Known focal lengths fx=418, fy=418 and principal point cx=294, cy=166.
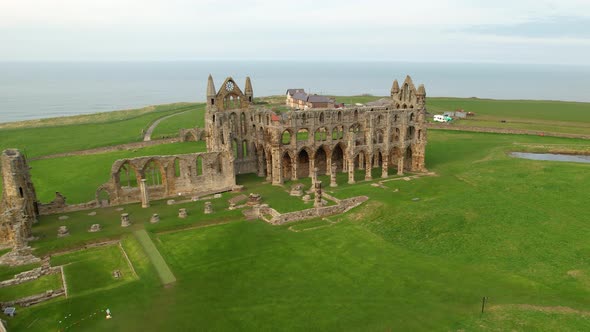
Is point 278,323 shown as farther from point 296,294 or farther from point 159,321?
point 159,321

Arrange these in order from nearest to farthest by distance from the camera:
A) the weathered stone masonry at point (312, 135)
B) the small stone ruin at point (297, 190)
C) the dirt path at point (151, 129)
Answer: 1. the small stone ruin at point (297, 190)
2. the weathered stone masonry at point (312, 135)
3. the dirt path at point (151, 129)

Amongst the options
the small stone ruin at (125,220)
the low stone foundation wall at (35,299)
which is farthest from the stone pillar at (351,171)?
the low stone foundation wall at (35,299)

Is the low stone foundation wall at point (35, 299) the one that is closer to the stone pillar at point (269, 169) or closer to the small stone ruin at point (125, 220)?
the small stone ruin at point (125, 220)

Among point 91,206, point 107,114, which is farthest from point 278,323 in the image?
point 107,114

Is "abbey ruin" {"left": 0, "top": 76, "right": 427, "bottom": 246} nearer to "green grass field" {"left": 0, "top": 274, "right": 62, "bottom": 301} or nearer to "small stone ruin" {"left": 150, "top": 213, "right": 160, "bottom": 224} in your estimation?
"small stone ruin" {"left": 150, "top": 213, "right": 160, "bottom": 224}

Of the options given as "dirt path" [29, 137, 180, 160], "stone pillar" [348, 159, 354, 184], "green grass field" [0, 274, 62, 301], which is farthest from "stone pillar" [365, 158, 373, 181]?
"dirt path" [29, 137, 180, 160]

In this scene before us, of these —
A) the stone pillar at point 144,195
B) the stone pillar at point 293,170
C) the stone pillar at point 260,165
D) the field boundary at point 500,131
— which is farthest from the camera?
the field boundary at point 500,131

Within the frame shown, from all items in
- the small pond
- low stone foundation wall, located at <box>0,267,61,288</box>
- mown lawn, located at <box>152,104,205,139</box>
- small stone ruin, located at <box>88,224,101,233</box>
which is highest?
mown lawn, located at <box>152,104,205,139</box>
